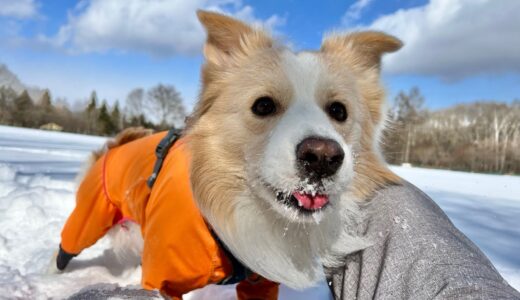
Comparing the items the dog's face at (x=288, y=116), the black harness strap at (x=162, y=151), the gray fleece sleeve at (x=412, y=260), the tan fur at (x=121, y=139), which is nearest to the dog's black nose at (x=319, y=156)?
the dog's face at (x=288, y=116)

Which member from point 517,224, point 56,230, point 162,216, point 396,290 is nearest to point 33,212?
point 56,230

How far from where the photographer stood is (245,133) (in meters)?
2.28

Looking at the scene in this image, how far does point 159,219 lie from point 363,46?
1.68m

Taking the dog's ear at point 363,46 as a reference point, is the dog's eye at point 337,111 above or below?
below

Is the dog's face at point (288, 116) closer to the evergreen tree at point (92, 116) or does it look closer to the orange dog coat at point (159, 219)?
the orange dog coat at point (159, 219)

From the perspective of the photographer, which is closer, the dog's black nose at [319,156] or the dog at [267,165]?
the dog's black nose at [319,156]

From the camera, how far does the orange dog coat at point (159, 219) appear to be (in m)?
2.18

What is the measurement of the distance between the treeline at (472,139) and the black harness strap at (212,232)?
22.9 meters

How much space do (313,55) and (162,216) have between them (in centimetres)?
128

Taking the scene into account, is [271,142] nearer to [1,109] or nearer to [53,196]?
[53,196]

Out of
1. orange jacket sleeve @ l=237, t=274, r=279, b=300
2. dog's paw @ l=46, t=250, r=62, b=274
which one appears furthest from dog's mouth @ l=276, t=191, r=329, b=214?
dog's paw @ l=46, t=250, r=62, b=274

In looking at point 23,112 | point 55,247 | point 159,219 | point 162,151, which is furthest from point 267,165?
point 23,112

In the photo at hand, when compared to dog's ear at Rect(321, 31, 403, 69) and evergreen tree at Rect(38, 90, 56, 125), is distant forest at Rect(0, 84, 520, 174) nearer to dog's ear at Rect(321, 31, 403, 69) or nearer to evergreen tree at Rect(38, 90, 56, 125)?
evergreen tree at Rect(38, 90, 56, 125)

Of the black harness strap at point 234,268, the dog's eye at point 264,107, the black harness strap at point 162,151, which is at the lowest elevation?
the black harness strap at point 234,268
